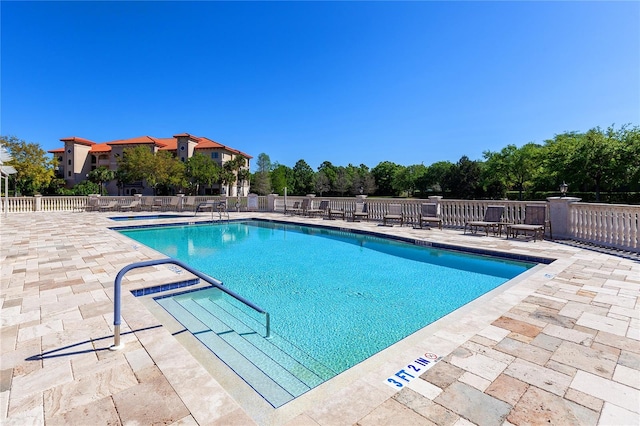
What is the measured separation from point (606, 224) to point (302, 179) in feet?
204

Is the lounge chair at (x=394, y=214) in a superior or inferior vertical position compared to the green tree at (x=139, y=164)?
inferior

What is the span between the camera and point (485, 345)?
2598 mm

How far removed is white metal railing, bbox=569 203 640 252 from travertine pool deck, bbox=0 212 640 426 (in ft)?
11.2

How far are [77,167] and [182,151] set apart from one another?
16756mm

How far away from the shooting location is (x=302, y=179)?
223ft

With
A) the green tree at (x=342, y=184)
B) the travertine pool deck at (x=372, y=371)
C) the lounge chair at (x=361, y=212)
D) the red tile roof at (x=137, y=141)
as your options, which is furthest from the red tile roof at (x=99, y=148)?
the travertine pool deck at (x=372, y=371)

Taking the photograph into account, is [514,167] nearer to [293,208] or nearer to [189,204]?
[293,208]

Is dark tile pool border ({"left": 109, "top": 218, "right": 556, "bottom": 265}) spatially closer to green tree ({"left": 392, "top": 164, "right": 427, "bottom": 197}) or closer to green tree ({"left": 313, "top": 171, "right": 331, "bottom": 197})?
green tree ({"left": 313, "top": 171, "right": 331, "bottom": 197})

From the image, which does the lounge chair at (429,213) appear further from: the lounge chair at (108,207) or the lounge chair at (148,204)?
the lounge chair at (108,207)

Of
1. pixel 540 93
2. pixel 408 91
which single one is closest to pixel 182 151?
pixel 408 91

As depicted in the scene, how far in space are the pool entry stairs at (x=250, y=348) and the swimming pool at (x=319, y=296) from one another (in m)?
0.01

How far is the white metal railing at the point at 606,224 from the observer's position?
21.1ft

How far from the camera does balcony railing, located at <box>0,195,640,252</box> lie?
21.8 ft

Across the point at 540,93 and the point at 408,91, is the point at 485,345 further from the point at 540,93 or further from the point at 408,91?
the point at 408,91
